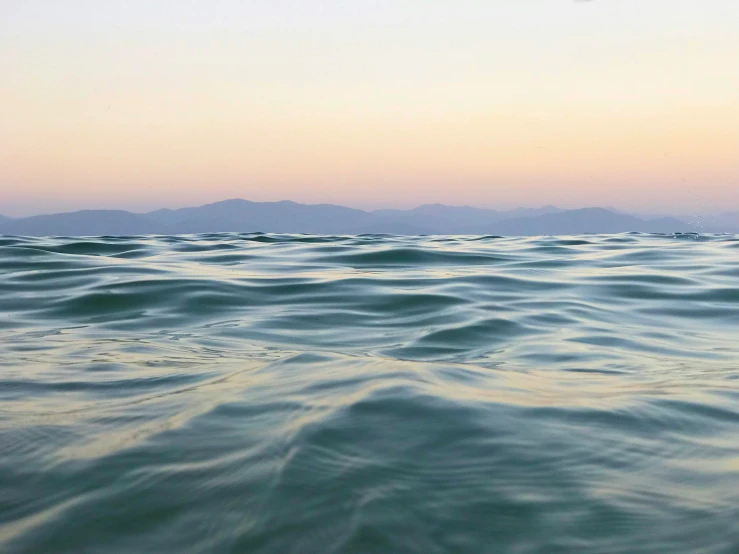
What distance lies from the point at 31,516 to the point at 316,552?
0.93 m

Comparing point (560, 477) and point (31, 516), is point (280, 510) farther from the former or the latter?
point (560, 477)

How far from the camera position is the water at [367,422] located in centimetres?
222

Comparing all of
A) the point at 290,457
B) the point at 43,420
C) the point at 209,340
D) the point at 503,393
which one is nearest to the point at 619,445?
the point at 503,393

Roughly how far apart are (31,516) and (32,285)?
6.61 meters

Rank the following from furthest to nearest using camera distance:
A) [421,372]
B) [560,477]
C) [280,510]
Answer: [421,372] < [560,477] < [280,510]

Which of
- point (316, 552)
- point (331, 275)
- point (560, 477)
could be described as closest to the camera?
point (316, 552)

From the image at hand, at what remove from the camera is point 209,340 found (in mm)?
5363

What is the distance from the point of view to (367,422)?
313 cm

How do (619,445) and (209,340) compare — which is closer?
(619,445)

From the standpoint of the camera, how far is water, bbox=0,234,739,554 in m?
2.22

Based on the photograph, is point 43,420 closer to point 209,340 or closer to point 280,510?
point 280,510

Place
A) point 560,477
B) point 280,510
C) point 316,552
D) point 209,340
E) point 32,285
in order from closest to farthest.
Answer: point 316,552 → point 280,510 → point 560,477 → point 209,340 → point 32,285

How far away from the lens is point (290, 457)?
2.69 metres

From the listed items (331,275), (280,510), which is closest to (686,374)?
(280,510)
